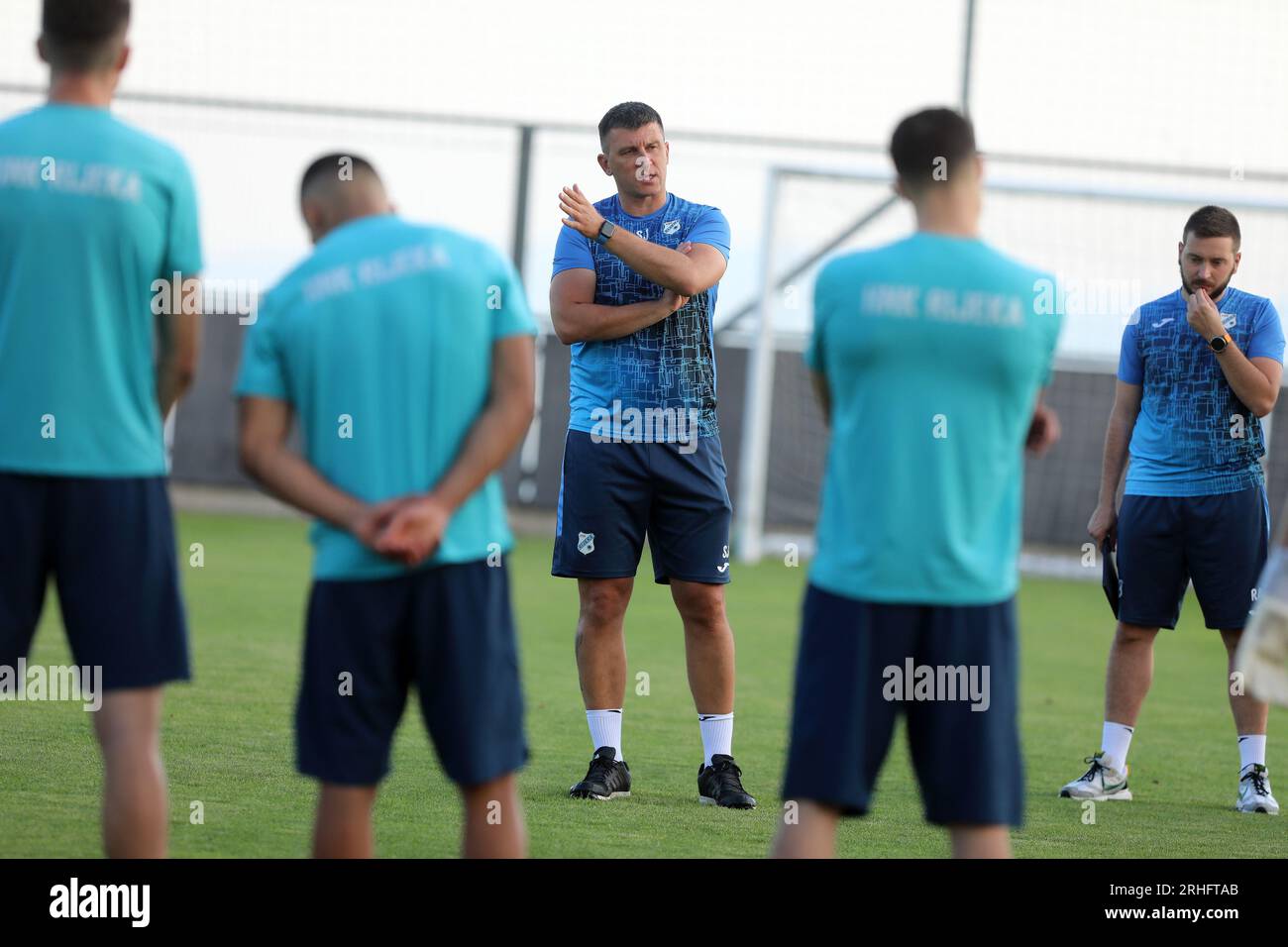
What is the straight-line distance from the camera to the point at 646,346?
223 inches

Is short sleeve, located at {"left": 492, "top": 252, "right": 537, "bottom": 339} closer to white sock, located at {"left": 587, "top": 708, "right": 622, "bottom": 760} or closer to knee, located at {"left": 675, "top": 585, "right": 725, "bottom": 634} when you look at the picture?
knee, located at {"left": 675, "top": 585, "right": 725, "bottom": 634}

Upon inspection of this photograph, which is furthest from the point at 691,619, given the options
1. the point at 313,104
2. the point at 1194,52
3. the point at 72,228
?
the point at 1194,52

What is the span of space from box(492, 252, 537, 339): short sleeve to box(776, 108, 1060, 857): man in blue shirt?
0.66 metres

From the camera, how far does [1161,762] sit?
6.73 meters

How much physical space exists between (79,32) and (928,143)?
1940mm

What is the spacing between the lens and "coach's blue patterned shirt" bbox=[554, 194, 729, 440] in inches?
222

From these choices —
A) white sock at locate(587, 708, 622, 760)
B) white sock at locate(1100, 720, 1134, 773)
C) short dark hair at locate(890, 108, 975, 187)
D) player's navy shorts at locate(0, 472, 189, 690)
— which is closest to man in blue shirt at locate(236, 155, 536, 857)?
player's navy shorts at locate(0, 472, 189, 690)

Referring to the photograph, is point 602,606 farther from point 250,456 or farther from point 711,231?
point 250,456

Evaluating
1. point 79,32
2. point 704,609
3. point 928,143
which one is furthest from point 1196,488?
point 79,32

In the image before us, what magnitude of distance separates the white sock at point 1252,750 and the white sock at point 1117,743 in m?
0.42

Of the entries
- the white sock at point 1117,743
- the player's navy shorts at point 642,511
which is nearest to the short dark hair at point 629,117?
the player's navy shorts at point 642,511

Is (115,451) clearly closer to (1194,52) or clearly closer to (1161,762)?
(1161,762)

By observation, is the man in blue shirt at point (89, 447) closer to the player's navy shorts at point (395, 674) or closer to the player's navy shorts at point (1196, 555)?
the player's navy shorts at point (395, 674)

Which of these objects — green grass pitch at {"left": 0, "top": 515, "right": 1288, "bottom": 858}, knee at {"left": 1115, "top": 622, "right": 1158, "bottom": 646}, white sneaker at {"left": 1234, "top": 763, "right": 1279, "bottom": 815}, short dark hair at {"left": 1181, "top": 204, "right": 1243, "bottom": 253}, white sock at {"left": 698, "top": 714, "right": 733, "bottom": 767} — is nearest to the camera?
green grass pitch at {"left": 0, "top": 515, "right": 1288, "bottom": 858}
